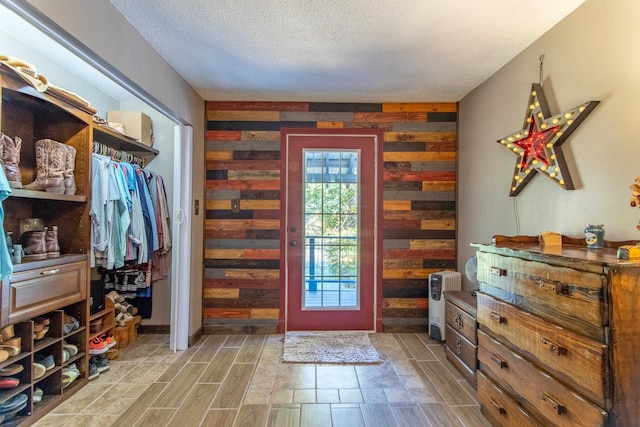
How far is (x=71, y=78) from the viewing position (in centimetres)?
277

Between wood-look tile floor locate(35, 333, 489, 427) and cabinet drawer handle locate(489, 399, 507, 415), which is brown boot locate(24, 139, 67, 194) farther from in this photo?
cabinet drawer handle locate(489, 399, 507, 415)

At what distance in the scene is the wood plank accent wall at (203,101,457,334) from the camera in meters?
3.45

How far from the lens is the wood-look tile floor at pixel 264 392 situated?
198cm

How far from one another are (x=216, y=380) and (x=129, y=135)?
2.29 meters

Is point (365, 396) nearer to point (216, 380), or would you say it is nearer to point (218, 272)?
point (216, 380)

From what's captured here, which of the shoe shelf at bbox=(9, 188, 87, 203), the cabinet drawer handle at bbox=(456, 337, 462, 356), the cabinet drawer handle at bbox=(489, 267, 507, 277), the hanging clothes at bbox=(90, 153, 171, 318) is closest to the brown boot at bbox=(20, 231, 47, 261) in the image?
the shoe shelf at bbox=(9, 188, 87, 203)

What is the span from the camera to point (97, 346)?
2611 mm

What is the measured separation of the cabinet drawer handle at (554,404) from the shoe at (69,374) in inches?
108

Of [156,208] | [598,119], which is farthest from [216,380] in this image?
[598,119]

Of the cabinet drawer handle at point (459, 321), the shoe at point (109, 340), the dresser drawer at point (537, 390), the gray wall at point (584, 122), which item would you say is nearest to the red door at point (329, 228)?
the cabinet drawer handle at point (459, 321)

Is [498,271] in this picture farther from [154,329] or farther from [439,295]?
[154,329]

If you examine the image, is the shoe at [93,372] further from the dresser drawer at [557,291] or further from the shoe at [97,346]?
the dresser drawer at [557,291]

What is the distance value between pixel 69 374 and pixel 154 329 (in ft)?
3.90

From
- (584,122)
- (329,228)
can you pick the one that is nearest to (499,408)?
(584,122)
